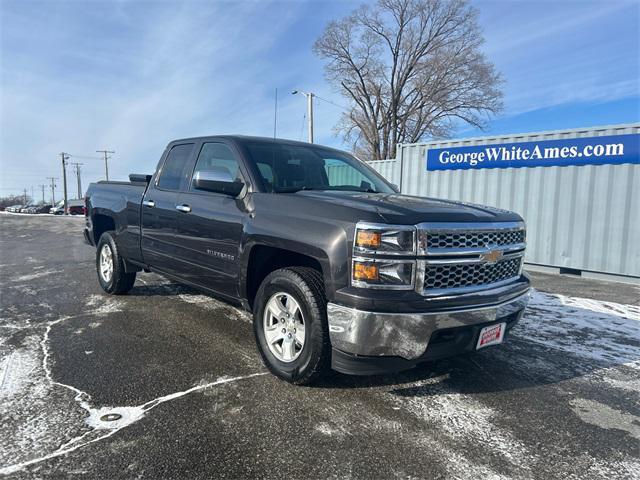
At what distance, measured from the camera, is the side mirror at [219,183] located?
360 centimetres

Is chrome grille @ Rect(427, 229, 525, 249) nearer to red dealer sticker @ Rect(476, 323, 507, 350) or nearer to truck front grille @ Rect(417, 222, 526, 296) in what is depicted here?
truck front grille @ Rect(417, 222, 526, 296)

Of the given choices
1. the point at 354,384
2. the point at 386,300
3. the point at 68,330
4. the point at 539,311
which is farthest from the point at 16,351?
the point at 539,311

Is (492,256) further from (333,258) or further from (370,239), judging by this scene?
(333,258)

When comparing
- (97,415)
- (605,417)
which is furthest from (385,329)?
(97,415)

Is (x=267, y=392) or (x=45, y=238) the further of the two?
(x=45, y=238)

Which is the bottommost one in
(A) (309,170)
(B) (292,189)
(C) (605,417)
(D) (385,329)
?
(C) (605,417)

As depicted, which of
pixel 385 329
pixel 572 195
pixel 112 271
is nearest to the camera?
pixel 385 329

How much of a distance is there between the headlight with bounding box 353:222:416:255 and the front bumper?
14.7 inches

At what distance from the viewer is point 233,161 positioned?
3855 millimetres

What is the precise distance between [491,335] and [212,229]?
239 cm

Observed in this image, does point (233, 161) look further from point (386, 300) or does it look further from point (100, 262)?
point (100, 262)

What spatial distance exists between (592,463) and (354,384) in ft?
4.93

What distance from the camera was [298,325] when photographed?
3.12m

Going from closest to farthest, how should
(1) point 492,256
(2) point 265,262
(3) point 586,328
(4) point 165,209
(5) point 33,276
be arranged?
(1) point 492,256 < (2) point 265,262 < (4) point 165,209 < (3) point 586,328 < (5) point 33,276
